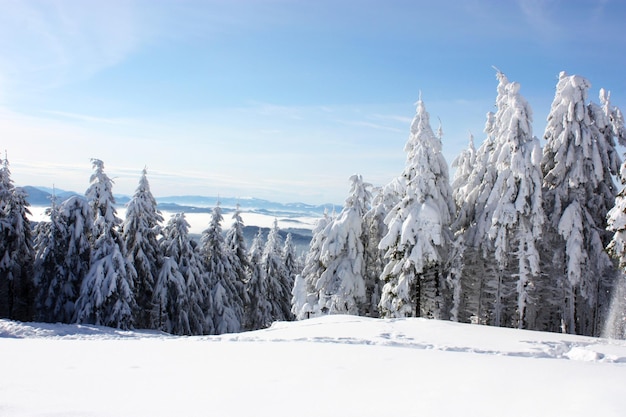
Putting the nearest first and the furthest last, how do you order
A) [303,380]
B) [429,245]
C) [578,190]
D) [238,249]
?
[303,380]
[429,245]
[578,190]
[238,249]

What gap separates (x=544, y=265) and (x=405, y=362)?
23609mm

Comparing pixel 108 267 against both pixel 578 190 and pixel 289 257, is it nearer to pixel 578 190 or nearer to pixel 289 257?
pixel 578 190

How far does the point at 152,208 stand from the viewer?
3209 cm

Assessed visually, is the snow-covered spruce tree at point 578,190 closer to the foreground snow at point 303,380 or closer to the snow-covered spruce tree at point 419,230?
the snow-covered spruce tree at point 419,230

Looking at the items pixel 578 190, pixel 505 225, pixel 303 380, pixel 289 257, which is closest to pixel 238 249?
pixel 289 257

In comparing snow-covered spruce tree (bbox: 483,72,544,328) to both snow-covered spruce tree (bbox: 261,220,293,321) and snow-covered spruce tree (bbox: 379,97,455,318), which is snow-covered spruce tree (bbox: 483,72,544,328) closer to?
snow-covered spruce tree (bbox: 379,97,455,318)

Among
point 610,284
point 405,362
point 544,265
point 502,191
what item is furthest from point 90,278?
point 610,284

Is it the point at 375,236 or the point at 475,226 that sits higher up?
the point at 475,226

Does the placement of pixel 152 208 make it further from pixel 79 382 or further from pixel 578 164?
pixel 578 164

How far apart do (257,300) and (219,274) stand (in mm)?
7958

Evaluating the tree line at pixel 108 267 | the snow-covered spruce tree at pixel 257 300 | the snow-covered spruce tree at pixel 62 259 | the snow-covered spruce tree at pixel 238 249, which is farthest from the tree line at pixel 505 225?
the snow-covered spruce tree at pixel 62 259

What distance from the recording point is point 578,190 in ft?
82.3

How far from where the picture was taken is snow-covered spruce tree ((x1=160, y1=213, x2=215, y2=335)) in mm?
31531

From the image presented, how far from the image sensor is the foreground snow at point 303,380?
239 inches
